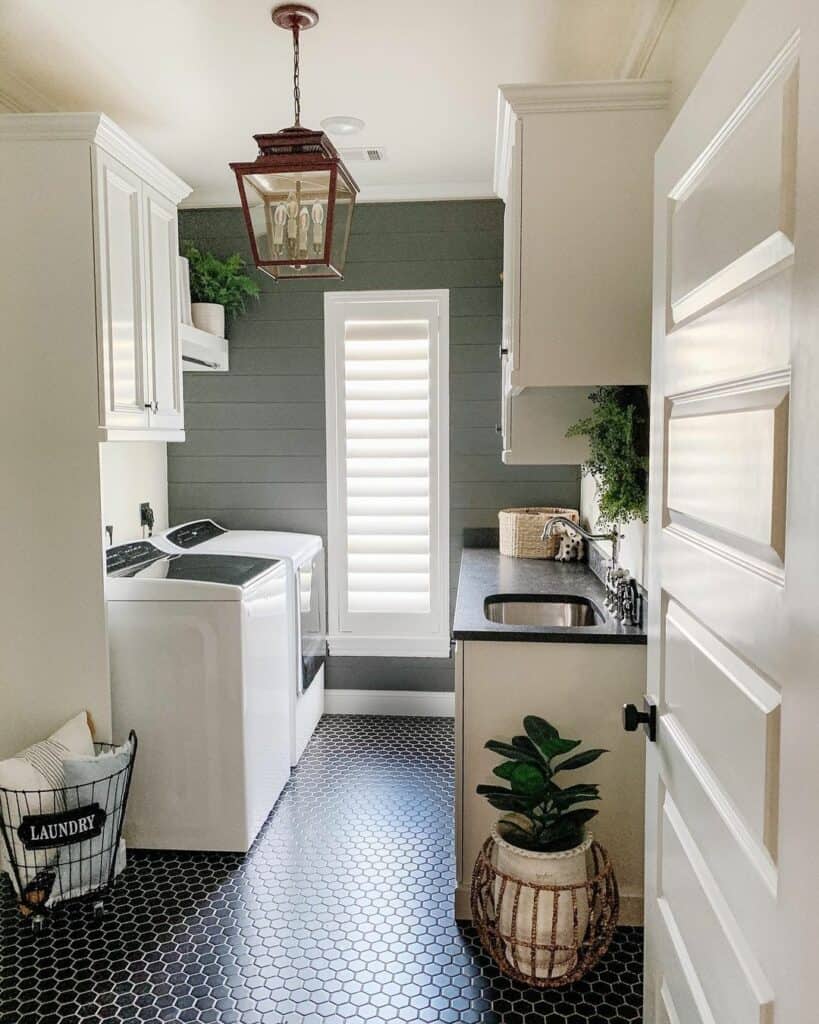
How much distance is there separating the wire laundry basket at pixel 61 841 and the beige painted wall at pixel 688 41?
255cm

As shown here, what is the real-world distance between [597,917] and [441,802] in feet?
3.83

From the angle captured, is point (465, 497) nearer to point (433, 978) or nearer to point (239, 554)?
point (239, 554)

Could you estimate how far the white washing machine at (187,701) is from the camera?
278 centimetres

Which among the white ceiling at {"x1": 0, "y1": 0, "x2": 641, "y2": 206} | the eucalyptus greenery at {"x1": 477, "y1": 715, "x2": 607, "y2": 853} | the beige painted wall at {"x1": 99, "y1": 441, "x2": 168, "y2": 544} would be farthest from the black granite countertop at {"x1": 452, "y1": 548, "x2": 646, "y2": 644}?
the white ceiling at {"x1": 0, "y1": 0, "x2": 641, "y2": 206}

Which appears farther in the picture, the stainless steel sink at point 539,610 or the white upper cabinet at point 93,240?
the stainless steel sink at point 539,610

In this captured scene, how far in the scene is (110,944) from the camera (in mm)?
2348

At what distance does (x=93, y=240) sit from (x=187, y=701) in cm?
152

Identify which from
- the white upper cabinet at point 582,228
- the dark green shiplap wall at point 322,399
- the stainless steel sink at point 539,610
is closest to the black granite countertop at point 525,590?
the stainless steel sink at point 539,610

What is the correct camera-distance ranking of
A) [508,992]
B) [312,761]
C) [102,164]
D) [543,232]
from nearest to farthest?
1. [508,992]
2. [543,232]
3. [102,164]
4. [312,761]

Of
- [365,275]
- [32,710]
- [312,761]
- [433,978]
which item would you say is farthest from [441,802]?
[365,275]

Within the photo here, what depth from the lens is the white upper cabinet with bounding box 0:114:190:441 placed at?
249cm

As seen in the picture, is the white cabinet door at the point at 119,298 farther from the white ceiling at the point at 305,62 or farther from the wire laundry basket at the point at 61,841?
the wire laundry basket at the point at 61,841

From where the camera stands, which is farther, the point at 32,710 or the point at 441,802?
→ the point at 441,802

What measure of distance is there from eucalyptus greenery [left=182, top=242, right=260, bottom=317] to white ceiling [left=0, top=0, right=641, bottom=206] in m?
0.58
